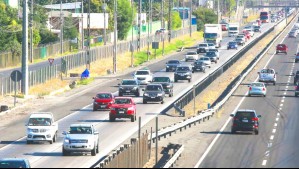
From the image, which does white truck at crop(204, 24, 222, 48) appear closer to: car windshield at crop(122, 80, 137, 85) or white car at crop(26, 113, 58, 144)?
car windshield at crop(122, 80, 137, 85)

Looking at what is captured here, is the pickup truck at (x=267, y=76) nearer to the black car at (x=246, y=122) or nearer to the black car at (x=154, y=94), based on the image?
the black car at (x=154, y=94)

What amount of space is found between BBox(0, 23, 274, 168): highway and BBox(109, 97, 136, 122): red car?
1.78ft

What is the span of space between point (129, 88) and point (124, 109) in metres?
18.6

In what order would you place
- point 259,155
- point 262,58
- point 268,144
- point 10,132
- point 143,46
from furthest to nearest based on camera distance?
point 143,46 → point 262,58 → point 10,132 → point 268,144 → point 259,155

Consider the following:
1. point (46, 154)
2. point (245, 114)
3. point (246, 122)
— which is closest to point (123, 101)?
point (245, 114)

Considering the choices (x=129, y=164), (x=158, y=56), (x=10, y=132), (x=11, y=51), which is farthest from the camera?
(x=158, y=56)

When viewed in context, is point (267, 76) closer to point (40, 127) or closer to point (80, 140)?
point (40, 127)

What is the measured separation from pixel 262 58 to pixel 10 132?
8402cm

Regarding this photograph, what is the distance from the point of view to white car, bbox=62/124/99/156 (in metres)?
48.9

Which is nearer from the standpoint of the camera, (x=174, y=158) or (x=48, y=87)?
(x=174, y=158)

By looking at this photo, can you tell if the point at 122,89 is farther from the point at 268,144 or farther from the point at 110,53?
the point at 110,53

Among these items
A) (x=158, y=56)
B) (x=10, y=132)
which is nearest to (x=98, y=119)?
(x=10, y=132)

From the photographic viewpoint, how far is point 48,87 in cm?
9481

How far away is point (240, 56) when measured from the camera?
479ft
